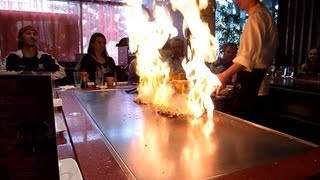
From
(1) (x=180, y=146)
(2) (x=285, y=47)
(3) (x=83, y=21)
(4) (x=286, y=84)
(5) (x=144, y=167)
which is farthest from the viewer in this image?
(3) (x=83, y=21)

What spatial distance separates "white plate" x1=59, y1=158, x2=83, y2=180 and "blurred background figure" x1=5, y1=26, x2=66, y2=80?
2658mm

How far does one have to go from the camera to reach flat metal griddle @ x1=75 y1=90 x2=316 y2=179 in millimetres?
974

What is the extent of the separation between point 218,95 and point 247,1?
0.88 m

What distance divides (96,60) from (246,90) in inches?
104

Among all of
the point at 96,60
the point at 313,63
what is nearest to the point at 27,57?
the point at 96,60

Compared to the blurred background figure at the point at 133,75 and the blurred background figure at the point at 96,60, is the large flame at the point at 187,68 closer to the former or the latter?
the blurred background figure at the point at 133,75

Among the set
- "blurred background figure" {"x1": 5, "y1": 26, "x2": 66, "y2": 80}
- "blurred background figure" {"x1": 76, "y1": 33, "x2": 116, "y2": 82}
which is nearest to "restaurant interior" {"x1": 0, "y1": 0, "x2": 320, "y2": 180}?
"blurred background figure" {"x1": 76, "y1": 33, "x2": 116, "y2": 82}

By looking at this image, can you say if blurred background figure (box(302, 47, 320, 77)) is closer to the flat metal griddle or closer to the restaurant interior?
the restaurant interior

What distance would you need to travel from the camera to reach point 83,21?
317 inches

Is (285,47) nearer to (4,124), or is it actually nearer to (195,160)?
(195,160)

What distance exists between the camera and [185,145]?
1.21 m

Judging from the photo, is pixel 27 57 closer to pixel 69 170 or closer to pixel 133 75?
pixel 133 75

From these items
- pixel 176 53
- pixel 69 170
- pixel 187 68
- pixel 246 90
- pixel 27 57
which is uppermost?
pixel 176 53

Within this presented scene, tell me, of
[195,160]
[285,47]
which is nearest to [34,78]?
[195,160]
